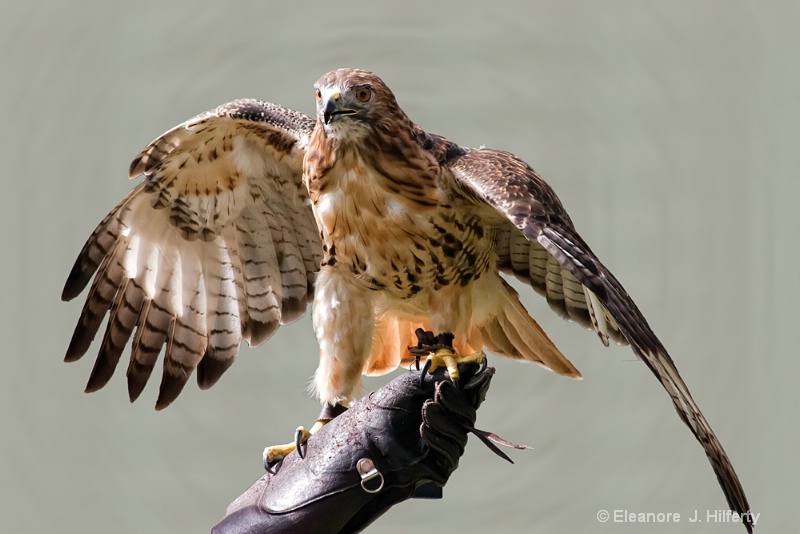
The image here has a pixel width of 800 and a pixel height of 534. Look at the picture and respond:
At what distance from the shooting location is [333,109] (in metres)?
2.96

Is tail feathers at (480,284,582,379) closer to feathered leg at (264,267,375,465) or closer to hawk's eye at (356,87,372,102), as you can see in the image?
feathered leg at (264,267,375,465)

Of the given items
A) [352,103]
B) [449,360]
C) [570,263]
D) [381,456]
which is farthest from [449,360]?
[352,103]

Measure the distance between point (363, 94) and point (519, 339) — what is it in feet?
3.34

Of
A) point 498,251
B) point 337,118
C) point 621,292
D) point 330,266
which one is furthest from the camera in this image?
point 498,251

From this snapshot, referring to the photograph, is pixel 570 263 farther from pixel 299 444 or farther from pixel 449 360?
pixel 299 444

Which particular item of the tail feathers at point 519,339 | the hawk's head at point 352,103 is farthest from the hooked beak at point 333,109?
the tail feathers at point 519,339

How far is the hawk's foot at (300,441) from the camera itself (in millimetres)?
3301

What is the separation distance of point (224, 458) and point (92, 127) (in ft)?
3.97

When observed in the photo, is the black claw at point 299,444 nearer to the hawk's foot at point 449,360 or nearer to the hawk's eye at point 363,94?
the hawk's foot at point 449,360

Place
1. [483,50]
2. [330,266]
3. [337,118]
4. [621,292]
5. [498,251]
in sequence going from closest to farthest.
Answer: [621,292] < [337,118] < [330,266] < [498,251] < [483,50]

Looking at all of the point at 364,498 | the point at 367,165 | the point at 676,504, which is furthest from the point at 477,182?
the point at 676,504

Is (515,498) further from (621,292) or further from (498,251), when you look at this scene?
(621,292)

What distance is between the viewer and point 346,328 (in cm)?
333

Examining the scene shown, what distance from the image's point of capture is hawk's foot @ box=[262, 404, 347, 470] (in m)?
3.30
